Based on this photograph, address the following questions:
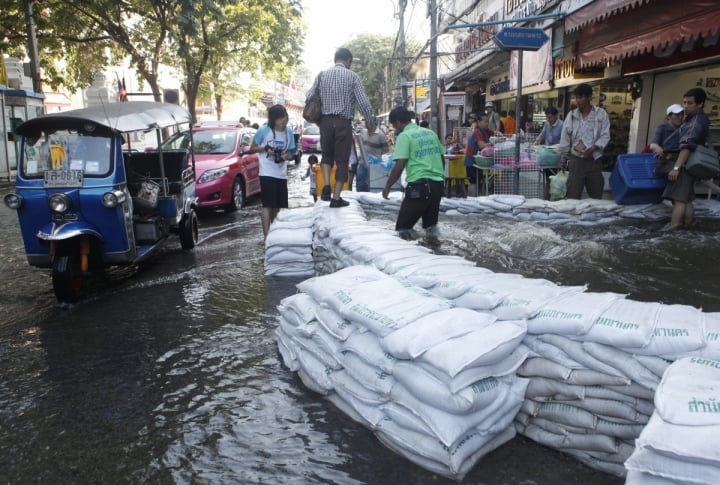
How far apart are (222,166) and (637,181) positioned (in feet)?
21.3

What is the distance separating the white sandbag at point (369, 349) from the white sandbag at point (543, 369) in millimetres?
584

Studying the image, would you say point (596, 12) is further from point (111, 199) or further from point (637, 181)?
point (111, 199)

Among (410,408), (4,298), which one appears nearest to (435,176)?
(410,408)

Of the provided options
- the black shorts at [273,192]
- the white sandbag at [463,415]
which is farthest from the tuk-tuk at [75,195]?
the white sandbag at [463,415]

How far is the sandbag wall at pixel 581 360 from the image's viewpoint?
7.52ft

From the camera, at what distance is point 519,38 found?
7.64 m

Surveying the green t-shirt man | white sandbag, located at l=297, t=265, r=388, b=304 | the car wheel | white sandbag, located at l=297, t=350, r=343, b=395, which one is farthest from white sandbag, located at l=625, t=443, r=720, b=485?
the car wheel

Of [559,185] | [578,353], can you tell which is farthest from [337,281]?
[559,185]

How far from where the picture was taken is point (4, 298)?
17.1ft

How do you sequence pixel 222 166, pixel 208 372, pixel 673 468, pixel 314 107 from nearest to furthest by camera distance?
pixel 673 468 → pixel 208 372 → pixel 314 107 → pixel 222 166

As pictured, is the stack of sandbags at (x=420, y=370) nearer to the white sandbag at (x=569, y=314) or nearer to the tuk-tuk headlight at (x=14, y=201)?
the white sandbag at (x=569, y=314)

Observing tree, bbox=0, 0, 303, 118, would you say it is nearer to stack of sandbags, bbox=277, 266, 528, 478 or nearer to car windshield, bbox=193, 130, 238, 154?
car windshield, bbox=193, 130, 238, 154

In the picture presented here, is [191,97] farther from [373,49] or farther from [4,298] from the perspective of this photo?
[373,49]

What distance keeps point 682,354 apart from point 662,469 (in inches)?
28.5
